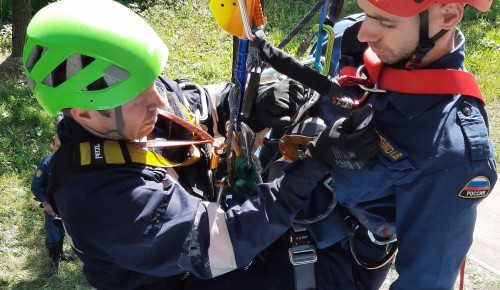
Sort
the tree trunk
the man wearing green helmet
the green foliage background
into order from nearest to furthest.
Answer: the man wearing green helmet < the green foliage background < the tree trunk

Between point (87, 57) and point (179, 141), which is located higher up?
point (87, 57)

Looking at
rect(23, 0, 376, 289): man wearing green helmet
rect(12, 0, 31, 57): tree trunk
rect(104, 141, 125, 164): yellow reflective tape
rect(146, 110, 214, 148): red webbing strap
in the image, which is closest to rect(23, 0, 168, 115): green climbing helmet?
rect(23, 0, 376, 289): man wearing green helmet

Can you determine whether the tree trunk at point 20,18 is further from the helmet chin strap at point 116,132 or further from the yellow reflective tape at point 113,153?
the yellow reflective tape at point 113,153

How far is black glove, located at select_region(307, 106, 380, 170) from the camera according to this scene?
212 cm

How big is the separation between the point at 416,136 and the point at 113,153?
4.17ft

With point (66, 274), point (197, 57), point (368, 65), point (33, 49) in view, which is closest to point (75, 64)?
point (33, 49)

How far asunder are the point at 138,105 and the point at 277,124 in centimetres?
67

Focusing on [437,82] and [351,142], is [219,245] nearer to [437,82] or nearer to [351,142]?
[351,142]

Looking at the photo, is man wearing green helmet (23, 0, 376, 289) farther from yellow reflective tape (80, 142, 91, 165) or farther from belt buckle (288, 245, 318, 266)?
belt buckle (288, 245, 318, 266)

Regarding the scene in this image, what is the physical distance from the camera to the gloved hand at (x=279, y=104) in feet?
8.76

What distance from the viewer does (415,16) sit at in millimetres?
2186

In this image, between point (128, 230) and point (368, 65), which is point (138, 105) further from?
point (368, 65)

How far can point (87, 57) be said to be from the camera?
2.36m

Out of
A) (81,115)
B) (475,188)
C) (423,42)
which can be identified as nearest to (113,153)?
(81,115)
